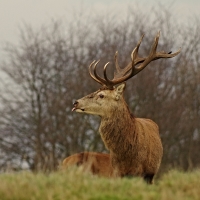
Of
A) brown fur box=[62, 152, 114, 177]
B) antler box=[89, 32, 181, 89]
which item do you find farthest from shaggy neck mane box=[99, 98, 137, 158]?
brown fur box=[62, 152, 114, 177]

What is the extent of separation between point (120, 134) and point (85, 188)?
17.8ft

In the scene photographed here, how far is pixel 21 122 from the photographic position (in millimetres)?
36125

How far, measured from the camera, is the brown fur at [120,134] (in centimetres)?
1359

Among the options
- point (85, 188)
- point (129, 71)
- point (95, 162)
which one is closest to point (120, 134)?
point (95, 162)

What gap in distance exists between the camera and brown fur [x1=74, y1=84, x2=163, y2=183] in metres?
13.6

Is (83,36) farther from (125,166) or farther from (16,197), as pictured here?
(16,197)

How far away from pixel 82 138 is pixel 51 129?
2.52 m

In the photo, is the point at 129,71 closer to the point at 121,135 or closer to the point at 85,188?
the point at 121,135

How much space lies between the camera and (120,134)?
13.8m

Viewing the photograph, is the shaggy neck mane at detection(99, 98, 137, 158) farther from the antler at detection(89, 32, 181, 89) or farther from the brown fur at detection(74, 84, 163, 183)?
the antler at detection(89, 32, 181, 89)

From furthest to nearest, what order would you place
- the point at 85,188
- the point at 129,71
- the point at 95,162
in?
the point at 129,71
the point at 95,162
the point at 85,188

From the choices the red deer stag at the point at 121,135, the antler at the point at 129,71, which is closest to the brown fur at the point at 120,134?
the red deer stag at the point at 121,135

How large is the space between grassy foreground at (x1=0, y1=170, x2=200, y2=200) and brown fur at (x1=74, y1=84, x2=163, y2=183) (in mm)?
4160

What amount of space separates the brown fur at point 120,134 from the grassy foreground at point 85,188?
4160mm
